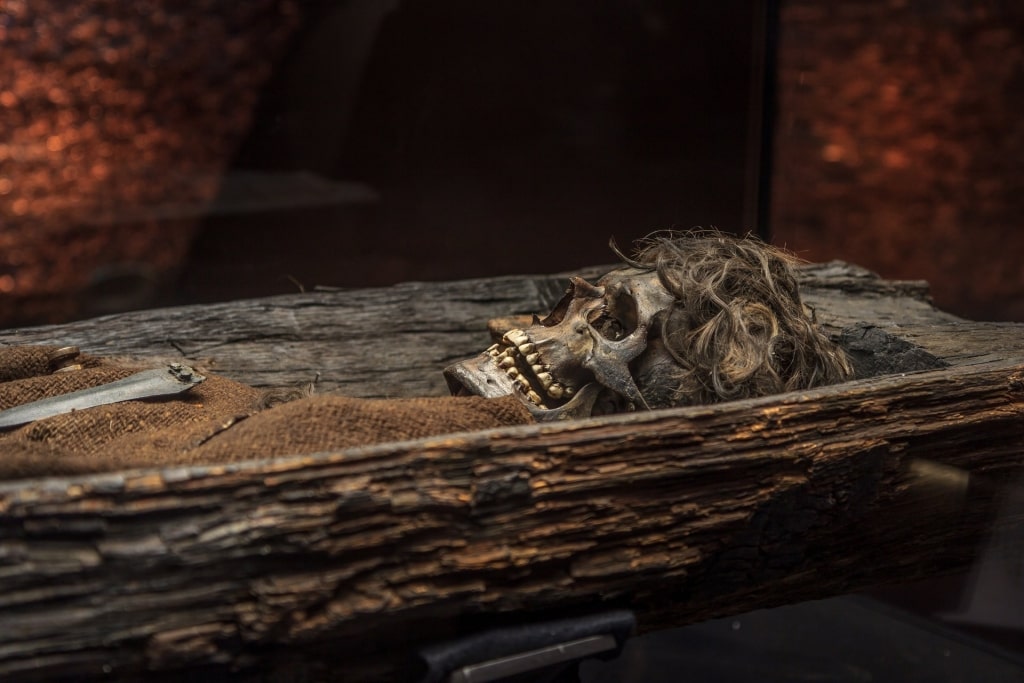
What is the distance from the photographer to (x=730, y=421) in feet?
6.17

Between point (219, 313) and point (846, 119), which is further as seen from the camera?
point (846, 119)

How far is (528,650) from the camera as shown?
1.73 meters

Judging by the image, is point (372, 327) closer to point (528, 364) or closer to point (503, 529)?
point (528, 364)

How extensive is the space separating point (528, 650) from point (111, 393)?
1255mm

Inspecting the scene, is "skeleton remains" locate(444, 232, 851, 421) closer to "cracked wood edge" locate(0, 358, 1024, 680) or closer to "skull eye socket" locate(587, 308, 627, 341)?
"skull eye socket" locate(587, 308, 627, 341)

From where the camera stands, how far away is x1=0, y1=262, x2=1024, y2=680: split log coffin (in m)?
1.47

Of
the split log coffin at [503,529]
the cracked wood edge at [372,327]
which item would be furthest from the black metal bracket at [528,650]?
the cracked wood edge at [372,327]

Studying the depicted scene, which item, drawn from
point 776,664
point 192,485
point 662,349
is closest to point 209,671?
point 192,485

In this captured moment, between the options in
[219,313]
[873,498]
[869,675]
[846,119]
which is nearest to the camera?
[873,498]

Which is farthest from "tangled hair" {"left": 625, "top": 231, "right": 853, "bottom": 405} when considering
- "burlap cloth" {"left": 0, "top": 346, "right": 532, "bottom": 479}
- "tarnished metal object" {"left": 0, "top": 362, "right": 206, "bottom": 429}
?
"tarnished metal object" {"left": 0, "top": 362, "right": 206, "bottom": 429}

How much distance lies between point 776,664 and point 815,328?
973mm

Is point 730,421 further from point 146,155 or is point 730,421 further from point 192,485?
point 146,155

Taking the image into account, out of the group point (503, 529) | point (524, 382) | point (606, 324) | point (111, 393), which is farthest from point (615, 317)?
point (111, 393)

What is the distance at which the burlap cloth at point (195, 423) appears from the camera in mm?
1780
